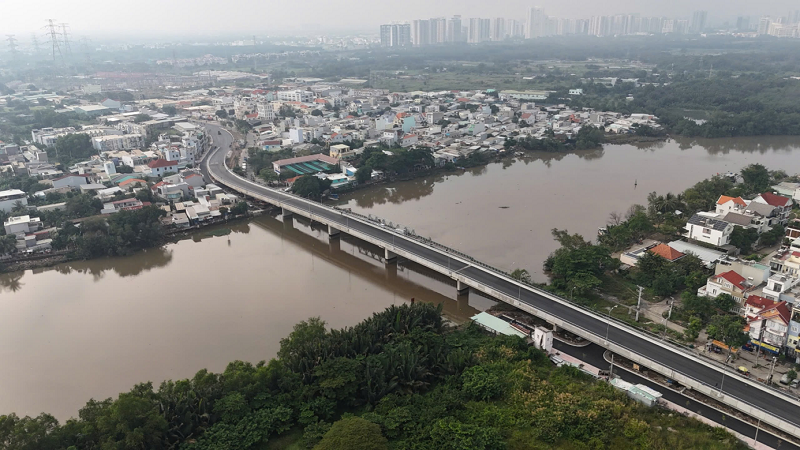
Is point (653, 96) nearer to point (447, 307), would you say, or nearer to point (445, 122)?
point (445, 122)

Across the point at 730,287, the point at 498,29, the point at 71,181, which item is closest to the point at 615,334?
the point at 730,287

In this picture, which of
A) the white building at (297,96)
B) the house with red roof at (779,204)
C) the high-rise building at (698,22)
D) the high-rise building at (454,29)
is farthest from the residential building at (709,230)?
the high-rise building at (698,22)

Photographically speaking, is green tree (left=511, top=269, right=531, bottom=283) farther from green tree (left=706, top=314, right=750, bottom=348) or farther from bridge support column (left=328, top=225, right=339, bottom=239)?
bridge support column (left=328, top=225, right=339, bottom=239)

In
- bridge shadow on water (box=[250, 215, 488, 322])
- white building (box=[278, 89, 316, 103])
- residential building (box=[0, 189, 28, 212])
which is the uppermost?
white building (box=[278, 89, 316, 103])

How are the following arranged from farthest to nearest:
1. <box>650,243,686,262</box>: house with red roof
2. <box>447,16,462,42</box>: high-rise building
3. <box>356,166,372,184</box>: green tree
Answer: <box>447,16,462,42</box>: high-rise building, <box>356,166,372,184</box>: green tree, <box>650,243,686,262</box>: house with red roof

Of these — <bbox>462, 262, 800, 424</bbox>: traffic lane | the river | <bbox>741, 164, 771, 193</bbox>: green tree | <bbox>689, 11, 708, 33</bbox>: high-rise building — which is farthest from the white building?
<bbox>689, 11, 708, 33</bbox>: high-rise building

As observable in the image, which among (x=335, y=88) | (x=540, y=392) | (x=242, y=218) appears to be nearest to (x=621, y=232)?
(x=540, y=392)
